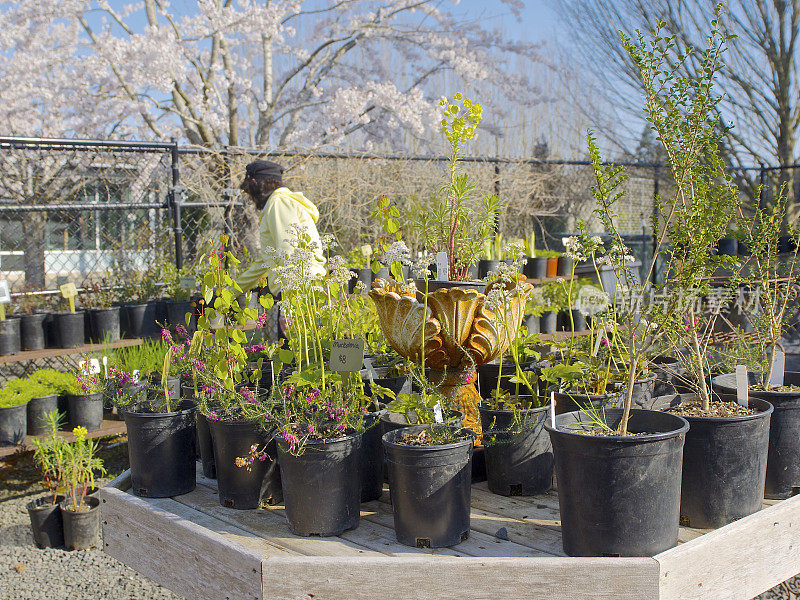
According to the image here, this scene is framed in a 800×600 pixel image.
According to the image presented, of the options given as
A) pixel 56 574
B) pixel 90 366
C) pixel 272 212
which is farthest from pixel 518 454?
pixel 90 366

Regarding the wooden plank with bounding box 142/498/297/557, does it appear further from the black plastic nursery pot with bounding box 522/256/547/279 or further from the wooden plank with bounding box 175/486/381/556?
the black plastic nursery pot with bounding box 522/256/547/279

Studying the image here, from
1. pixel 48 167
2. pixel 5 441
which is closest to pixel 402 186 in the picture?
pixel 48 167

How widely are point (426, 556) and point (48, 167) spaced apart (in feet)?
20.6

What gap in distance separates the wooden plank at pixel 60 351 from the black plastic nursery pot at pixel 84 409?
1.35ft

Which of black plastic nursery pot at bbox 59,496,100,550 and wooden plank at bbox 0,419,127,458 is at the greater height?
wooden plank at bbox 0,419,127,458

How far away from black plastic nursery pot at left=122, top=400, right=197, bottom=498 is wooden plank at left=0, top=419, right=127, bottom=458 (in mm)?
1848

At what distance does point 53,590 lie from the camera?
279cm

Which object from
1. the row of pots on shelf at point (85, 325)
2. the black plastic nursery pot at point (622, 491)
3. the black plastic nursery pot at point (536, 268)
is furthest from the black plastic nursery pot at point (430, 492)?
the black plastic nursery pot at point (536, 268)

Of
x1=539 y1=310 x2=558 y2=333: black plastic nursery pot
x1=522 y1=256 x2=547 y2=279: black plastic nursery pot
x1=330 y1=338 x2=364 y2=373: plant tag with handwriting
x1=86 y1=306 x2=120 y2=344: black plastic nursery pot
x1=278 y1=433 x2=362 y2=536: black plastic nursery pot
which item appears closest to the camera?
x1=278 y1=433 x2=362 y2=536: black plastic nursery pot

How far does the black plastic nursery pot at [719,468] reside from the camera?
162cm

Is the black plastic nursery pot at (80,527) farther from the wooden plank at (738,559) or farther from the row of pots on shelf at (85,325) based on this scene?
the wooden plank at (738,559)

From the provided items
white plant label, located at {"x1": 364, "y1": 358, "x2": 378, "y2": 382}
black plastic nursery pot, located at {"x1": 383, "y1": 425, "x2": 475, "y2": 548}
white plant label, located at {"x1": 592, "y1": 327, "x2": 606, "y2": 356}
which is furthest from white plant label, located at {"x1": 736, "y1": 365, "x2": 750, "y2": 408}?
white plant label, located at {"x1": 364, "y1": 358, "x2": 378, "y2": 382}

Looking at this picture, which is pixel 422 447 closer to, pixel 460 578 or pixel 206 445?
pixel 460 578

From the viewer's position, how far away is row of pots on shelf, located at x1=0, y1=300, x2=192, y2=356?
4.05 m
